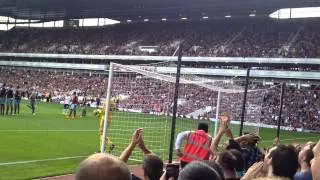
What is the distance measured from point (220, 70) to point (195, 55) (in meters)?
5.84

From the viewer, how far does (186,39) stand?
63906mm

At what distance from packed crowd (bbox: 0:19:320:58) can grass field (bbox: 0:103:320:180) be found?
90.8ft

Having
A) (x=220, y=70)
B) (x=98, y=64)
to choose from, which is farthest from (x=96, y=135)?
(x=98, y=64)

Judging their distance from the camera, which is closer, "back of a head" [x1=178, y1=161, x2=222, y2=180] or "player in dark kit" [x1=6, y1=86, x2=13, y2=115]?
"back of a head" [x1=178, y1=161, x2=222, y2=180]

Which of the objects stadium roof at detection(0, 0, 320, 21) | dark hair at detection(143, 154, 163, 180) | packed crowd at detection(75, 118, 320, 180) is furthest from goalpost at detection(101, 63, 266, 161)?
stadium roof at detection(0, 0, 320, 21)

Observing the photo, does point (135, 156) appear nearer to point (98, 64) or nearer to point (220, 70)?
point (220, 70)

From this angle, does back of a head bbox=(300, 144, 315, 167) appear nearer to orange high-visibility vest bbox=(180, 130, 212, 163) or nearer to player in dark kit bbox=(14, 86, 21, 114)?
orange high-visibility vest bbox=(180, 130, 212, 163)

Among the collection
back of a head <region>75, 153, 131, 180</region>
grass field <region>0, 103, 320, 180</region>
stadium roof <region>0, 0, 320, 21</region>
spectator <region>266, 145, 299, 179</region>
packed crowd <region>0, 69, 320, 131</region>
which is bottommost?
grass field <region>0, 103, 320, 180</region>

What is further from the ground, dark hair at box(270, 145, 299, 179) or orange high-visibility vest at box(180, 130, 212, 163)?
dark hair at box(270, 145, 299, 179)

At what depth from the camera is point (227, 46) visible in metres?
57.9

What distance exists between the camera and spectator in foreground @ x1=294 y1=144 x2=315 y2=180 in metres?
5.21

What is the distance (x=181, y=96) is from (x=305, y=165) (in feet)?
95.8

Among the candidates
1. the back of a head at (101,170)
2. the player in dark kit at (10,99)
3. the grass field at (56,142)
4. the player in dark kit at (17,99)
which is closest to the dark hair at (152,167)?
the back of a head at (101,170)

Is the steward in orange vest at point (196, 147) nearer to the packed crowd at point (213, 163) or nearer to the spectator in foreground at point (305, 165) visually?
the packed crowd at point (213, 163)
